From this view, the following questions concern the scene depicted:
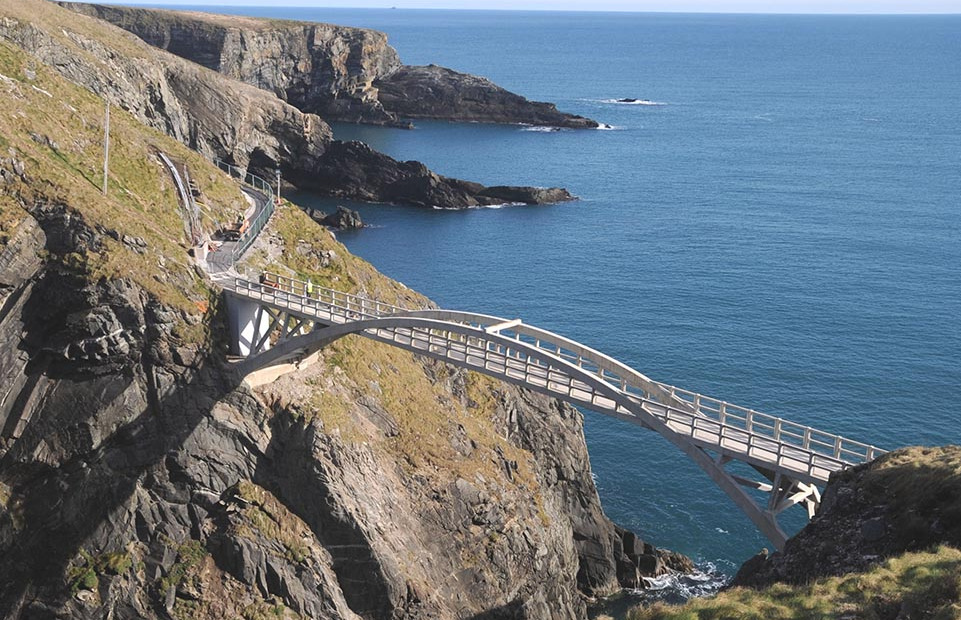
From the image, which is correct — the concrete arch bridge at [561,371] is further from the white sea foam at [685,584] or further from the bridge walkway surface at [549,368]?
the white sea foam at [685,584]

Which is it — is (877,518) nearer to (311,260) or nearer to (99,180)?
(311,260)

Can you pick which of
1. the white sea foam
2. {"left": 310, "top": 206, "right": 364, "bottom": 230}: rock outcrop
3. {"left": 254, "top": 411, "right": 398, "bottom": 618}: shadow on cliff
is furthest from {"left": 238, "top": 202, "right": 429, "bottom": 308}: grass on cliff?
{"left": 310, "top": 206, "right": 364, "bottom": 230}: rock outcrop

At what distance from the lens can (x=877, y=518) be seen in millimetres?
33531

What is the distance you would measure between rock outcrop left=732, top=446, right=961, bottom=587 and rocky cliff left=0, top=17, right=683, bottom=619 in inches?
863

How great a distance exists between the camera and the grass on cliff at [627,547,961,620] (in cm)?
2750

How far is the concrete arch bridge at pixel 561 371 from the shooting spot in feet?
128

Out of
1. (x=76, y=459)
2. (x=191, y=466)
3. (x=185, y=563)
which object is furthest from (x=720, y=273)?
(x=76, y=459)

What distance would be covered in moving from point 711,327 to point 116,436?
56086mm

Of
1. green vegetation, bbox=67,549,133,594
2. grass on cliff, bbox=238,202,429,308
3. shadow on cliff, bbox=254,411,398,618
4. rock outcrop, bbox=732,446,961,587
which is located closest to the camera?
rock outcrop, bbox=732,446,961,587

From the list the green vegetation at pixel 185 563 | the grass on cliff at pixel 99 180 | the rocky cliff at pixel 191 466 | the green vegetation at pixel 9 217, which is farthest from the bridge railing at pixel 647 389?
the green vegetation at pixel 185 563

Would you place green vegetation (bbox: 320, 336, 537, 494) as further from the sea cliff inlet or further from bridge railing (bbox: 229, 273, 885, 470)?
the sea cliff inlet

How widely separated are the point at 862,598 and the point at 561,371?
62.0 feet

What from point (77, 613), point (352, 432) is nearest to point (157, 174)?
point (352, 432)

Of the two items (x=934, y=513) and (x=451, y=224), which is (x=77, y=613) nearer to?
(x=934, y=513)
